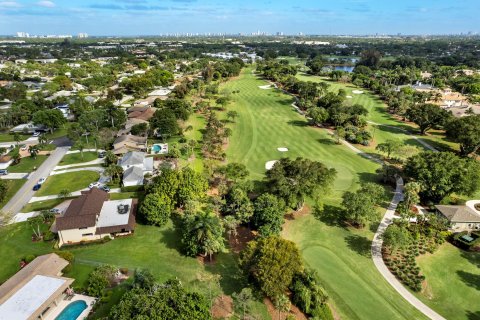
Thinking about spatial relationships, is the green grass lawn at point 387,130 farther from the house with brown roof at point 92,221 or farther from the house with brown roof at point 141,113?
the house with brown roof at point 141,113

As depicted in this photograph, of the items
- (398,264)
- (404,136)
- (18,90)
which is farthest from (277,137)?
(18,90)

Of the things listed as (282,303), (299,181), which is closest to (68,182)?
(299,181)

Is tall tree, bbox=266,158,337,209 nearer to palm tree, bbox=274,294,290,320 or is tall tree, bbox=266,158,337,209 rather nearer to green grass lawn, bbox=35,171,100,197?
palm tree, bbox=274,294,290,320

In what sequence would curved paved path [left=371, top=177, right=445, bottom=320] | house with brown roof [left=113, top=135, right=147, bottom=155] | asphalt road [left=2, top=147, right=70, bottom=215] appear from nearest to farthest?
curved paved path [left=371, top=177, right=445, bottom=320]
asphalt road [left=2, top=147, right=70, bottom=215]
house with brown roof [left=113, top=135, right=147, bottom=155]

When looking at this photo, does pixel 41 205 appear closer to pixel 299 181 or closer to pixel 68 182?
pixel 68 182

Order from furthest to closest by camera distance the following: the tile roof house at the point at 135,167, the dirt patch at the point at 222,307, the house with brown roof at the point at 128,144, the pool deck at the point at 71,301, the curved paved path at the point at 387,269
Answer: the house with brown roof at the point at 128,144, the tile roof house at the point at 135,167, the curved paved path at the point at 387,269, the dirt patch at the point at 222,307, the pool deck at the point at 71,301

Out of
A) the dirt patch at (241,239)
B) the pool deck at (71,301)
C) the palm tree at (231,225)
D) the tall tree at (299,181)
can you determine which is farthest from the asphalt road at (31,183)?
the tall tree at (299,181)

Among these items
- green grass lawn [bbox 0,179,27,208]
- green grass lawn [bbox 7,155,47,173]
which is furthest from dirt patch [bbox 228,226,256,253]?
green grass lawn [bbox 7,155,47,173]
